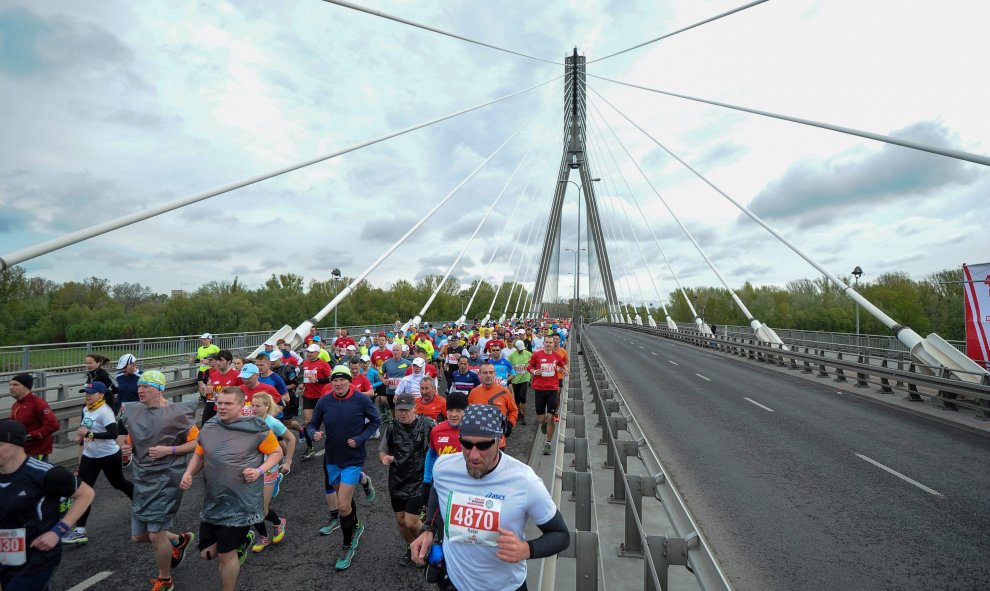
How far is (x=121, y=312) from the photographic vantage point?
44.0 meters

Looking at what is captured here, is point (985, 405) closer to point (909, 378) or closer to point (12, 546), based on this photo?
point (909, 378)

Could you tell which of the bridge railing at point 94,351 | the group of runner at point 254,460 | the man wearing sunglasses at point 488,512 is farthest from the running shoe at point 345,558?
the bridge railing at point 94,351

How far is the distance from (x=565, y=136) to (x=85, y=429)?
6406 centimetres

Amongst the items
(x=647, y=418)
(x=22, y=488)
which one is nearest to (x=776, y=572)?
(x=22, y=488)

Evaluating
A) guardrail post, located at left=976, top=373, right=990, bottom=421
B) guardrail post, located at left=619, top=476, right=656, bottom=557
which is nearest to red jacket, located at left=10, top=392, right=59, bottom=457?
guardrail post, located at left=619, top=476, right=656, bottom=557

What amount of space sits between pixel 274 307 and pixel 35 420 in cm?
5423

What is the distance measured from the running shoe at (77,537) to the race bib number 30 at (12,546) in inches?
113

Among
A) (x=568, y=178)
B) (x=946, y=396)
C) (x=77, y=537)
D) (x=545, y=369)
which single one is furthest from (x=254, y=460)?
(x=568, y=178)

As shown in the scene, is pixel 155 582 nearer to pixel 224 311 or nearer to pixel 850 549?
pixel 850 549

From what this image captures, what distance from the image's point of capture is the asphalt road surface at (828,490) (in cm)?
476

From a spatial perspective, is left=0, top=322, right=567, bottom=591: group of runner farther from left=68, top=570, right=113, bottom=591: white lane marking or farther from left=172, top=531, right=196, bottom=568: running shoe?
left=68, top=570, right=113, bottom=591: white lane marking

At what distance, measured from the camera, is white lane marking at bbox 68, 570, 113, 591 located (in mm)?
4603

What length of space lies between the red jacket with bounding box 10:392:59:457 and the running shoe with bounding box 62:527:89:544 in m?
1.04

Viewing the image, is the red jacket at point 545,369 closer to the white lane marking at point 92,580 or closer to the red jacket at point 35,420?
the white lane marking at point 92,580
